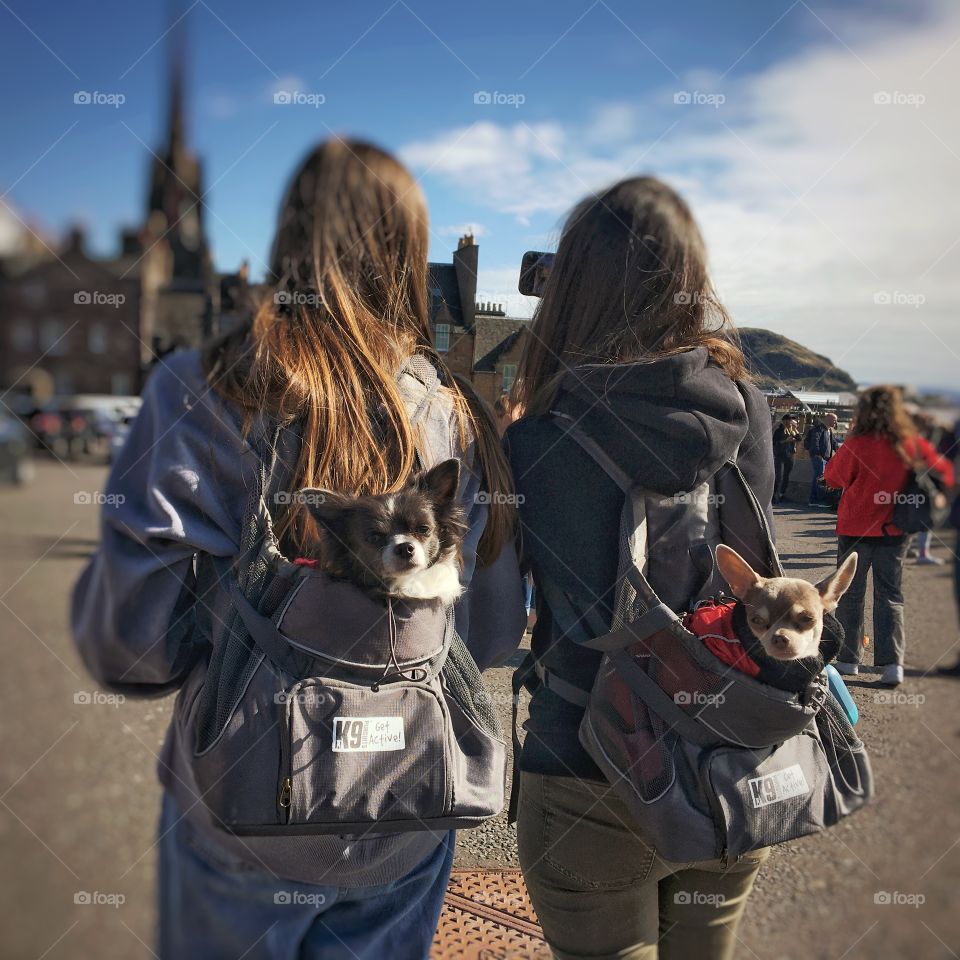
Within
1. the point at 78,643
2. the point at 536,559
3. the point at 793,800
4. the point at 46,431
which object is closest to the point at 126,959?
the point at 46,431

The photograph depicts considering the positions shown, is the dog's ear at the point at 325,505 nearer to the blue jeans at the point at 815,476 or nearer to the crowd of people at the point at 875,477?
the crowd of people at the point at 875,477

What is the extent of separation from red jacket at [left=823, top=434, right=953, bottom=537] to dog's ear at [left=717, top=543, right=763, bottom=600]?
2.75 feet

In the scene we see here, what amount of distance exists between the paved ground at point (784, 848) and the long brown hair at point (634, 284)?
730 mm

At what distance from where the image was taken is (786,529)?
240 cm

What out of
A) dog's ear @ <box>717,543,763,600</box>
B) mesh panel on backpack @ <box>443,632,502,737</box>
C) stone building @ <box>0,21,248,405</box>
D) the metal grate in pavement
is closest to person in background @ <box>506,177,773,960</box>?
dog's ear @ <box>717,543,763,600</box>

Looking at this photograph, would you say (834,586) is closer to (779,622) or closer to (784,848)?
(779,622)

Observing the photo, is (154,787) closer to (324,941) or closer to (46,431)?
(46,431)

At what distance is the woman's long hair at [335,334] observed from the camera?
5.50ft

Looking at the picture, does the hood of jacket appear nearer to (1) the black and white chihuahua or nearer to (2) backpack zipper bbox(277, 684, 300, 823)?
(1) the black and white chihuahua

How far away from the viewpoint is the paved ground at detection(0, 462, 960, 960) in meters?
2.90

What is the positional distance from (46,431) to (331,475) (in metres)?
1.59

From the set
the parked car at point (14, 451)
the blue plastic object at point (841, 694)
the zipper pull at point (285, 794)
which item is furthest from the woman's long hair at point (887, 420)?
the parked car at point (14, 451)

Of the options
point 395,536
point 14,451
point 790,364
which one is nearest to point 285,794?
point 395,536

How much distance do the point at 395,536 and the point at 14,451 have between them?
7.43 feet
